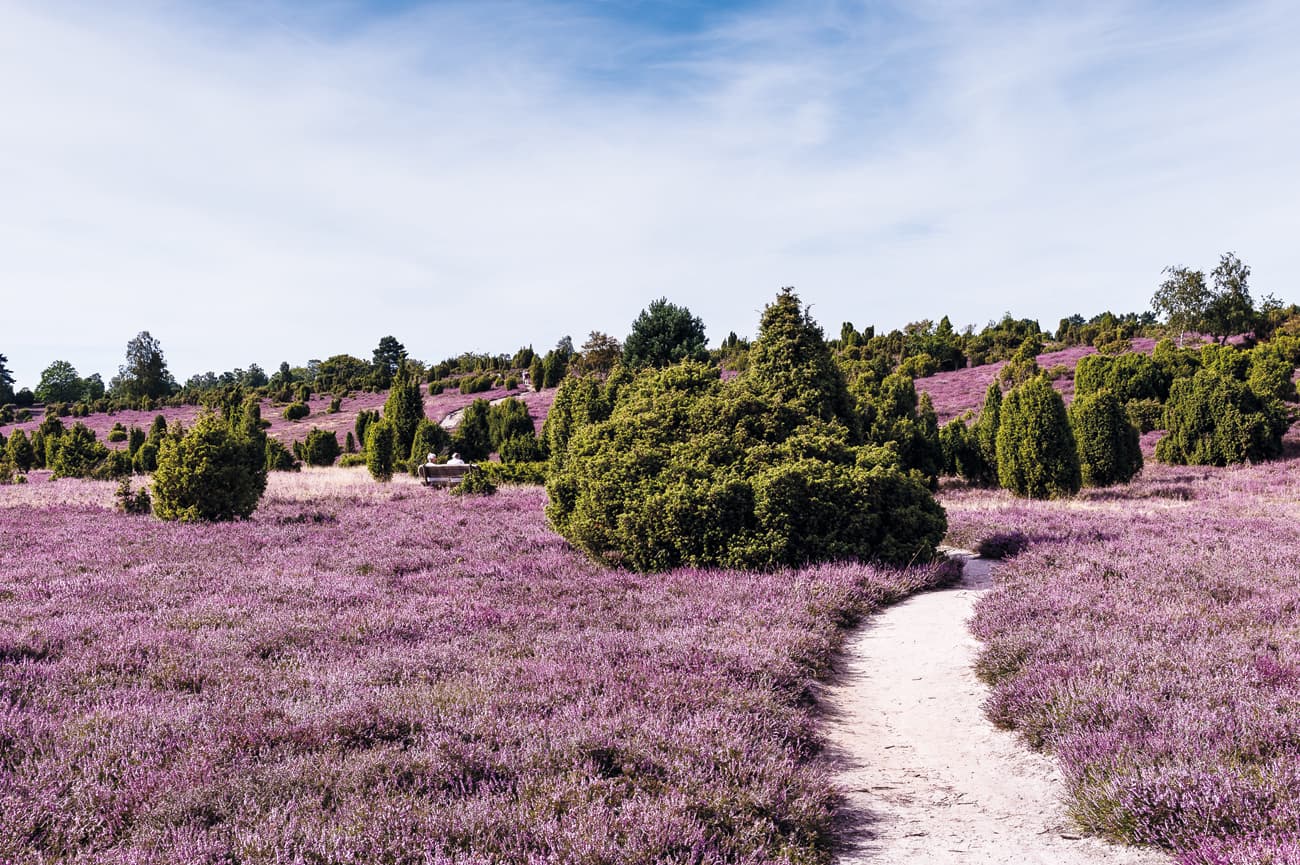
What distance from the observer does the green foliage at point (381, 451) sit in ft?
87.6

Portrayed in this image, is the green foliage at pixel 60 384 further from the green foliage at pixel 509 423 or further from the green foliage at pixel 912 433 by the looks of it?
the green foliage at pixel 912 433

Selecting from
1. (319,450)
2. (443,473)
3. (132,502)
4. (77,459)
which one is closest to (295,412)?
(319,450)

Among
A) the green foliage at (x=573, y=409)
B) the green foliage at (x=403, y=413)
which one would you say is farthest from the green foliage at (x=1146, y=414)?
the green foliage at (x=403, y=413)

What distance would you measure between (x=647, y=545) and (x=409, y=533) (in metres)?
5.21

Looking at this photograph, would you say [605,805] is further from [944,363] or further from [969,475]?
[944,363]

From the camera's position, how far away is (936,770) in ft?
15.0

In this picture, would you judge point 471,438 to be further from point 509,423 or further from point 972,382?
Answer: point 972,382

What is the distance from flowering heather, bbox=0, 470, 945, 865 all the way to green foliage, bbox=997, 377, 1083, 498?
36.5 ft

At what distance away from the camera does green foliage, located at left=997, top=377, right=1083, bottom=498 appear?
18453mm

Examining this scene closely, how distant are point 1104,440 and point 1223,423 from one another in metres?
6.19

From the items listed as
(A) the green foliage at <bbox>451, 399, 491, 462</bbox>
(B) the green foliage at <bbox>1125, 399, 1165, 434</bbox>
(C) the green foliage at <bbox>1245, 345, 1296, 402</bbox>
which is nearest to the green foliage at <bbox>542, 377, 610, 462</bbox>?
(A) the green foliage at <bbox>451, 399, 491, 462</bbox>

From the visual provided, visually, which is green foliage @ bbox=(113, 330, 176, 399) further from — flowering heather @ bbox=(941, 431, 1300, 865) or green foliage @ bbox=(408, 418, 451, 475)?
flowering heather @ bbox=(941, 431, 1300, 865)

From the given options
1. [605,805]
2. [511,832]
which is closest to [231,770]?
[511,832]

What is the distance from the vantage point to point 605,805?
11.9 ft
